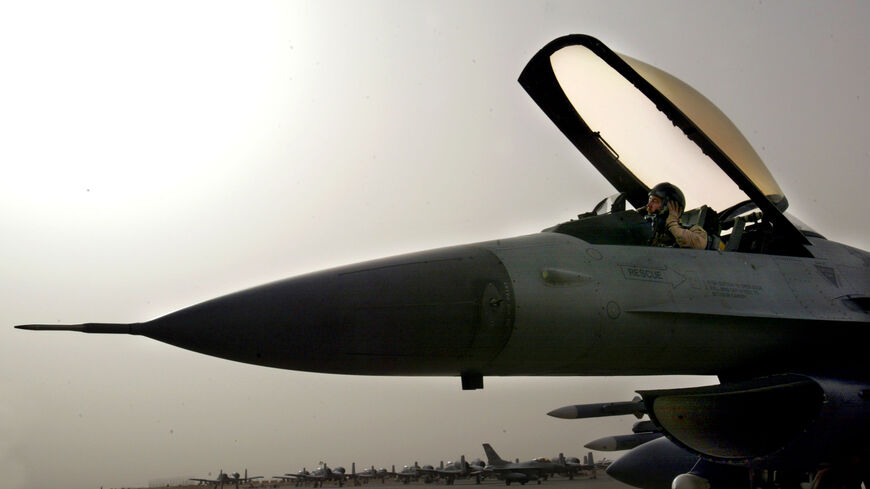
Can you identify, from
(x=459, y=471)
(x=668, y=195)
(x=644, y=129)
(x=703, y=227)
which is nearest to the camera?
(x=668, y=195)

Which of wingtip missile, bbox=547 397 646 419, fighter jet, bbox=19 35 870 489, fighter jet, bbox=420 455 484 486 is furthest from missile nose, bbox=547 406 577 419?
fighter jet, bbox=420 455 484 486

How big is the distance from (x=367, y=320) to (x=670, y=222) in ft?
8.48

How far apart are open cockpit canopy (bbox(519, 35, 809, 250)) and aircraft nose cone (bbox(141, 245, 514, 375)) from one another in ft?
7.52

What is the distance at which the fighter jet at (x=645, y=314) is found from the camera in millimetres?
3660

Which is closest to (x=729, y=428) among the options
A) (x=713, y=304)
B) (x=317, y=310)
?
(x=713, y=304)

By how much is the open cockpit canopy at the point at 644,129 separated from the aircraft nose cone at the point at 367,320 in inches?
90.3

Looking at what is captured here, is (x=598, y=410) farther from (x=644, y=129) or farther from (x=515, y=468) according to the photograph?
(x=515, y=468)

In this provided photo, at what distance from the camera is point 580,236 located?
15.3 ft

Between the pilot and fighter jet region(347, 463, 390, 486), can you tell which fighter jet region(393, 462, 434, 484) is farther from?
the pilot

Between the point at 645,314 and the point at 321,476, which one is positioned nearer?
the point at 645,314

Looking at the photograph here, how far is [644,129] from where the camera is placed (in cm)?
653

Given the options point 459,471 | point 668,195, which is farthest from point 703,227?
point 459,471

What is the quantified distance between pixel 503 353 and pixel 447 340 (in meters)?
0.37

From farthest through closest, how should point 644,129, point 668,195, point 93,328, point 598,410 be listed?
point 598,410
point 644,129
point 668,195
point 93,328
